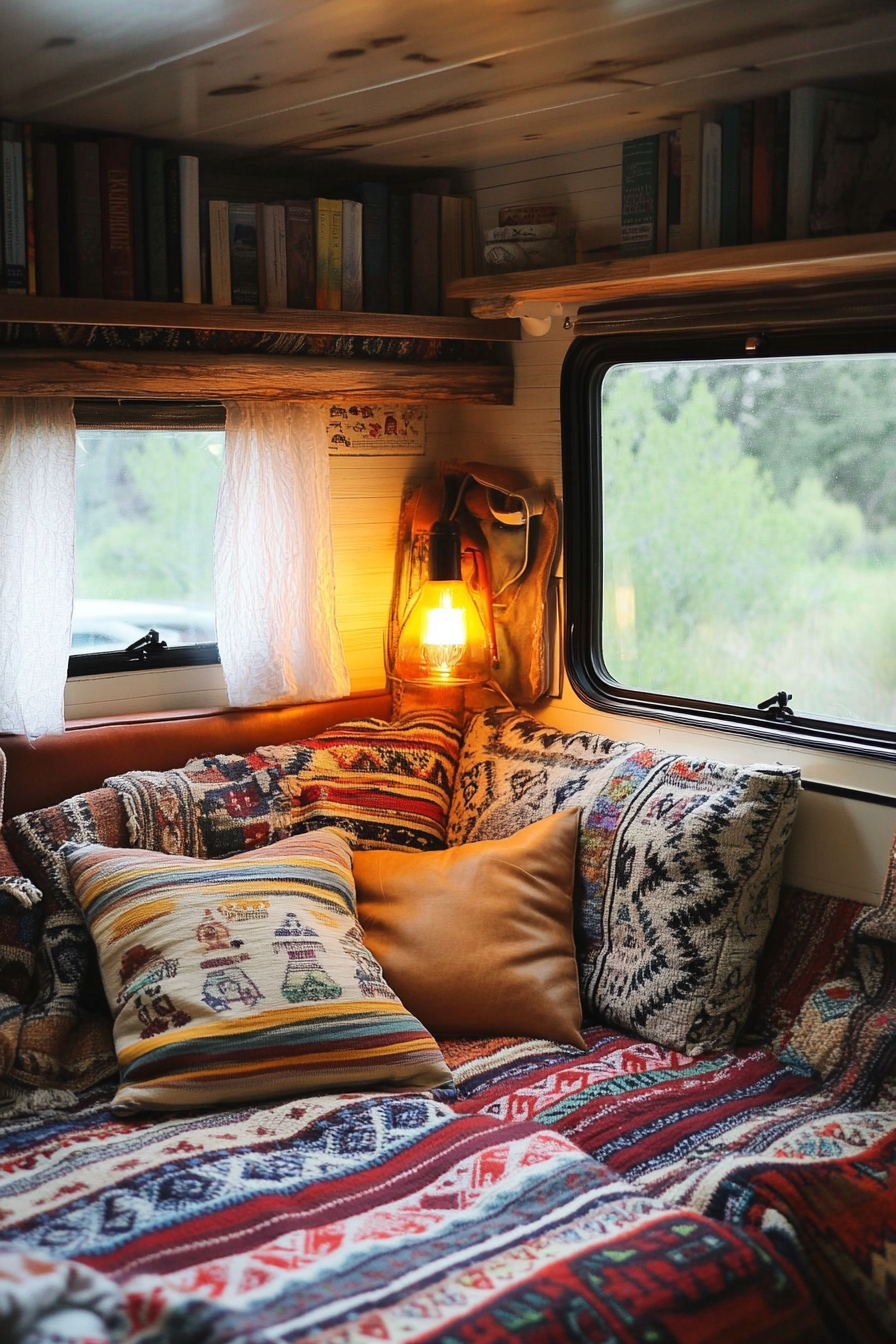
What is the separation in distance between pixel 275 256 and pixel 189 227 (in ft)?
0.70

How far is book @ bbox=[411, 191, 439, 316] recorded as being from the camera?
10.4ft

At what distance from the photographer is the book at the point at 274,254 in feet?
9.50

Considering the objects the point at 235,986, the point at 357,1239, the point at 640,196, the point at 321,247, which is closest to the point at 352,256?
the point at 321,247

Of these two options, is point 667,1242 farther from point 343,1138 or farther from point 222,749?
point 222,749

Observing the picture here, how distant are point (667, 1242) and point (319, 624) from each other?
1.83 metres

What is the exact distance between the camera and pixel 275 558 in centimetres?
315

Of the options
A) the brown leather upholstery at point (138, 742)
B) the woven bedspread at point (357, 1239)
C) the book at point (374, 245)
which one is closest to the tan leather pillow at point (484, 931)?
the woven bedspread at point (357, 1239)

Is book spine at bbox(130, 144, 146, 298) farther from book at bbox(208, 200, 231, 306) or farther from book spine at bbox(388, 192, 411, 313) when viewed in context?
book spine at bbox(388, 192, 411, 313)

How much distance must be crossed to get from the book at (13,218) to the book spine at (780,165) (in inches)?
59.1

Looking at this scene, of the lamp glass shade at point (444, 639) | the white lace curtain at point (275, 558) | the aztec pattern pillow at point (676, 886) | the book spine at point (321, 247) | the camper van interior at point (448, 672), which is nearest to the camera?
the camper van interior at point (448, 672)

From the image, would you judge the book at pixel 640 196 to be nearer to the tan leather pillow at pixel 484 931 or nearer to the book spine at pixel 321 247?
the book spine at pixel 321 247

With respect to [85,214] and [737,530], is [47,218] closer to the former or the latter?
[85,214]

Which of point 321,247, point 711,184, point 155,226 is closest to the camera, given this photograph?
point 711,184

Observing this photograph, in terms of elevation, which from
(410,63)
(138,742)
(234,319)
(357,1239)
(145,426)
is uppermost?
(410,63)
